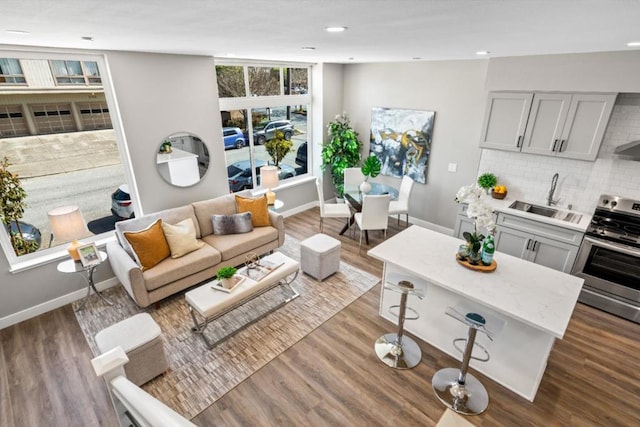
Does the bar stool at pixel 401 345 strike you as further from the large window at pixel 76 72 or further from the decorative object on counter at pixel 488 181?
the large window at pixel 76 72

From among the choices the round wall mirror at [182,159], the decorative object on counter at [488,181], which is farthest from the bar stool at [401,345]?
the round wall mirror at [182,159]

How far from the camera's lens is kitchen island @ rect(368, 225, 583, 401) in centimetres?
246

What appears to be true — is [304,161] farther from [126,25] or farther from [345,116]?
[126,25]

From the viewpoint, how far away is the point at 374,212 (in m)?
5.01

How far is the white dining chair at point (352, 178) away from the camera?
611 centimetres

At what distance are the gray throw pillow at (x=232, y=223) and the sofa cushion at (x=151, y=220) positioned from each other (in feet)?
0.86

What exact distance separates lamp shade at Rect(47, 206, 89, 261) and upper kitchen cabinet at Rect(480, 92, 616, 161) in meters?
5.34

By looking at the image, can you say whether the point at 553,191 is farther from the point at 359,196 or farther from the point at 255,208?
the point at 255,208

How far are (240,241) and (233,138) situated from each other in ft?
6.58

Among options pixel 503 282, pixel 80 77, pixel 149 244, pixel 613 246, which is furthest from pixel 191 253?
pixel 613 246

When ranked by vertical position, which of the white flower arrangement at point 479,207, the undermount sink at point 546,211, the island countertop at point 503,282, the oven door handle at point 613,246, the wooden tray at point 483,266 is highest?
the white flower arrangement at point 479,207

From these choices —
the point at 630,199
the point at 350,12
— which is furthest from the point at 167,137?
the point at 630,199

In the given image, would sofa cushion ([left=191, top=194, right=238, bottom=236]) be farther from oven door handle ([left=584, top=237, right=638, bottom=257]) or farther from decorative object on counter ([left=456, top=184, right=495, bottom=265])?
oven door handle ([left=584, top=237, right=638, bottom=257])

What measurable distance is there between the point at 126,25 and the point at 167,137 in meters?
2.51
